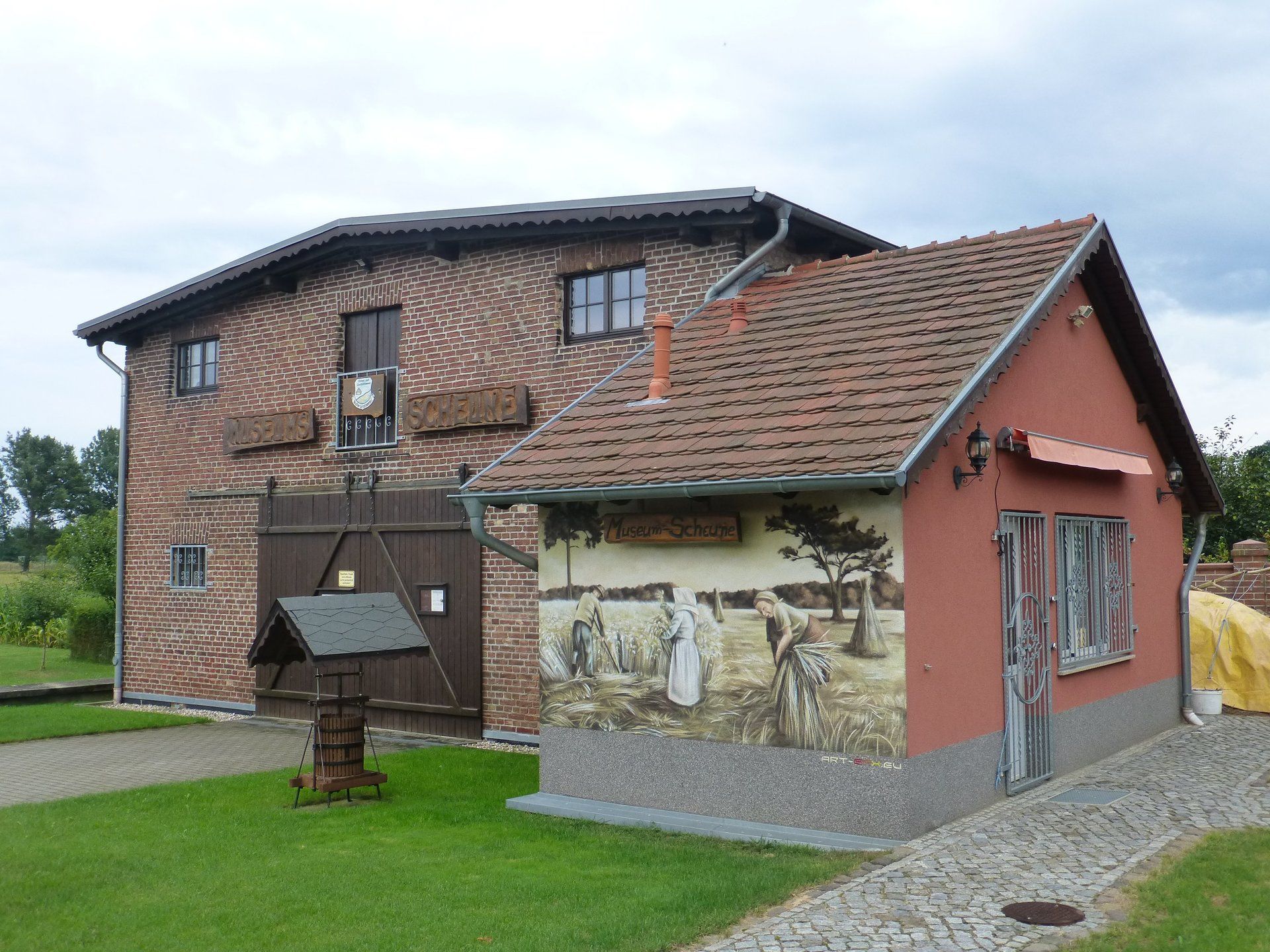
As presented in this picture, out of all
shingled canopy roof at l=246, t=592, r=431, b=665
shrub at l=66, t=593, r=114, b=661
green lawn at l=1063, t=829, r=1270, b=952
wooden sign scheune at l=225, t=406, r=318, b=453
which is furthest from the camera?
shrub at l=66, t=593, r=114, b=661

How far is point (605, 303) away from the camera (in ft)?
41.4

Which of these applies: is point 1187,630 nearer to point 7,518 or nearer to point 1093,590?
point 1093,590

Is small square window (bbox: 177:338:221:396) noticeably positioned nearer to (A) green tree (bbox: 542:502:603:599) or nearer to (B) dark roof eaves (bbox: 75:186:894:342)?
(B) dark roof eaves (bbox: 75:186:894:342)

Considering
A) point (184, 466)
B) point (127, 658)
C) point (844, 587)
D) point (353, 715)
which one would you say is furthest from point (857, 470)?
point (127, 658)

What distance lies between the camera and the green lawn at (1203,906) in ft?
18.8

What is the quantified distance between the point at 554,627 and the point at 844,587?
8.57 ft

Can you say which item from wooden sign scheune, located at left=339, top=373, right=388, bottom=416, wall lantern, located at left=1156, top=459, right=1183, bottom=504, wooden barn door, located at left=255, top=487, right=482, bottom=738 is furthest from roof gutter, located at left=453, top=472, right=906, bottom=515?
wall lantern, located at left=1156, top=459, right=1183, bottom=504

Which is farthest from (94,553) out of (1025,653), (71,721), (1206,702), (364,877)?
(1025,653)

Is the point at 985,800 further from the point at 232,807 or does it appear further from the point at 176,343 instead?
the point at 176,343

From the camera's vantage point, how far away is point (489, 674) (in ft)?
42.8

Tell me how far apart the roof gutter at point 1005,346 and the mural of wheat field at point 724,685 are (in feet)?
3.70

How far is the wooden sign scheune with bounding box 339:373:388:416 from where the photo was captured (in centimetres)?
1434

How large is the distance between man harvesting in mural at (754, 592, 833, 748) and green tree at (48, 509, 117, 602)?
21.3 metres

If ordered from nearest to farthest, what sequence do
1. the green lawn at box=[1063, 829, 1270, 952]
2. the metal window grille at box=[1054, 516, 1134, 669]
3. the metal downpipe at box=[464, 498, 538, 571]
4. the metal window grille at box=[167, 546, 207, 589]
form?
the green lawn at box=[1063, 829, 1270, 952]
the metal downpipe at box=[464, 498, 538, 571]
the metal window grille at box=[1054, 516, 1134, 669]
the metal window grille at box=[167, 546, 207, 589]
